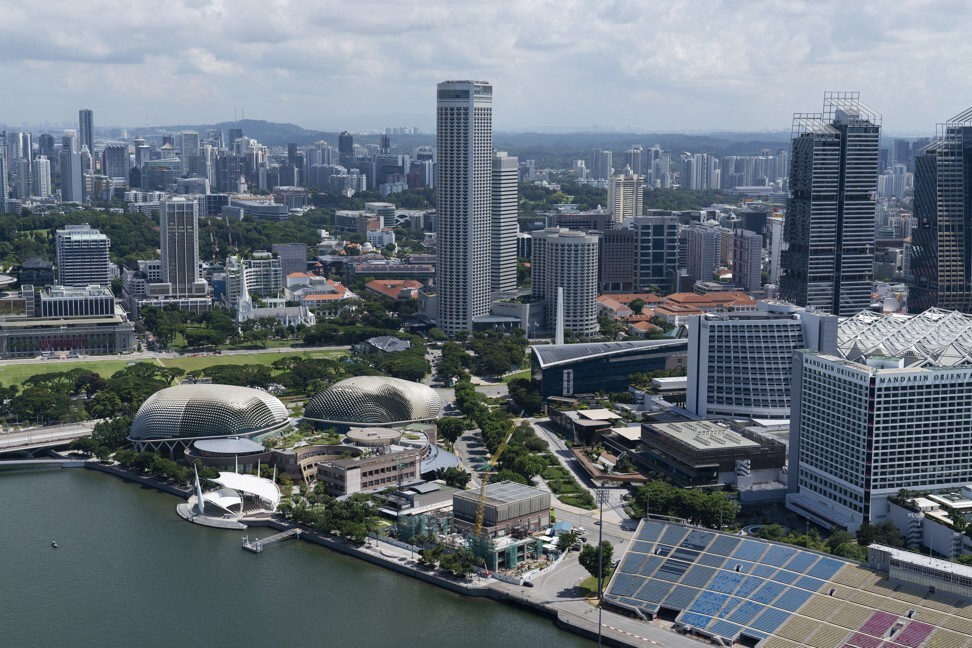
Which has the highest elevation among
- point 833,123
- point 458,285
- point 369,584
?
point 833,123

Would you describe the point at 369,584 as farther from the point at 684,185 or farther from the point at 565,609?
the point at 684,185

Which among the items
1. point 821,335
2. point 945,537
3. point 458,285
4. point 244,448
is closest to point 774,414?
point 821,335

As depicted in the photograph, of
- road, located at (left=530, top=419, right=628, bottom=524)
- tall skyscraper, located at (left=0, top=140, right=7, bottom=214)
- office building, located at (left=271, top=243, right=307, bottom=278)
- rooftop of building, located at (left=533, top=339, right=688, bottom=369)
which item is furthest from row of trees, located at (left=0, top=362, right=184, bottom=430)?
tall skyscraper, located at (left=0, top=140, right=7, bottom=214)

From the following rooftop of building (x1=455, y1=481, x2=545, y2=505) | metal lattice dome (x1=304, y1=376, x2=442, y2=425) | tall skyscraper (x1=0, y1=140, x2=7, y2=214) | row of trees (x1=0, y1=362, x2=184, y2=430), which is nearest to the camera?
rooftop of building (x1=455, y1=481, x2=545, y2=505)

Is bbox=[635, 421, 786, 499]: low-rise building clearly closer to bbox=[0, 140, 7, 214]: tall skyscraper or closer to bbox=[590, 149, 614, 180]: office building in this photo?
bbox=[0, 140, 7, 214]: tall skyscraper

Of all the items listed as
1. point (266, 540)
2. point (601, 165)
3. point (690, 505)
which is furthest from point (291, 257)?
point (601, 165)
